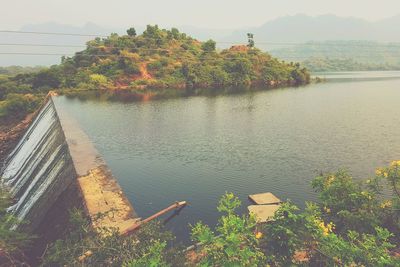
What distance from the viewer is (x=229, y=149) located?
3184 centimetres

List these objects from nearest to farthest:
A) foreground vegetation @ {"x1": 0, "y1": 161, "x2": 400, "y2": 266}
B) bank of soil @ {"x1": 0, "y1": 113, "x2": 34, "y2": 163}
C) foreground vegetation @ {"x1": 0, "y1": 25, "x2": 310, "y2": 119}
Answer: foreground vegetation @ {"x1": 0, "y1": 161, "x2": 400, "y2": 266}, bank of soil @ {"x1": 0, "y1": 113, "x2": 34, "y2": 163}, foreground vegetation @ {"x1": 0, "y1": 25, "x2": 310, "y2": 119}

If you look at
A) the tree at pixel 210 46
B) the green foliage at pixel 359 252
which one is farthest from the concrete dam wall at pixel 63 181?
the tree at pixel 210 46

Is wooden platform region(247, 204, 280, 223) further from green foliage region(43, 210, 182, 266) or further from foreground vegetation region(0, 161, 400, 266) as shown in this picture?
green foliage region(43, 210, 182, 266)

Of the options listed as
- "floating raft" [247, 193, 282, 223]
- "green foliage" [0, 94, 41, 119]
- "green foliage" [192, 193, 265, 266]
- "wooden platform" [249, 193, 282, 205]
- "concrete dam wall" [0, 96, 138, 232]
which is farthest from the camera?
"green foliage" [0, 94, 41, 119]

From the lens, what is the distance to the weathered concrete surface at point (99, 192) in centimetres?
1606

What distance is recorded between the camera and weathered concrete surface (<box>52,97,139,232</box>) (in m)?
16.1

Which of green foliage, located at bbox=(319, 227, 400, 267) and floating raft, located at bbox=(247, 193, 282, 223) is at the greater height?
green foliage, located at bbox=(319, 227, 400, 267)

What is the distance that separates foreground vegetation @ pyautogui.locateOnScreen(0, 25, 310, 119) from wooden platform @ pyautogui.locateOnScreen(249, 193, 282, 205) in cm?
6978

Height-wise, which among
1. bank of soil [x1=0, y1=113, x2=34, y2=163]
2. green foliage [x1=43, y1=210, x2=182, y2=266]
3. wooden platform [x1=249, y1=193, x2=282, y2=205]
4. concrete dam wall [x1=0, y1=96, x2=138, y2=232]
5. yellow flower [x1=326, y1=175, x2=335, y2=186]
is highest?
green foliage [x1=43, y1=210, x2=182, y2=266]

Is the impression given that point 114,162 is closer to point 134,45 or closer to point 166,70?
point 166,70

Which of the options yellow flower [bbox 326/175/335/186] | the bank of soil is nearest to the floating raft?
yellow flower [bbox 326/175/335/186]

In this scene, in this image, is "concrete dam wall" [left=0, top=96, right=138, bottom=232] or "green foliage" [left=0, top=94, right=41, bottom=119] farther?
"green foliage" [left=0, top=94, right=41, bottom=119]

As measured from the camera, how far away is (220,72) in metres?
109

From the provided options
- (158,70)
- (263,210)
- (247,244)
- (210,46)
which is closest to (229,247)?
(247,244)
